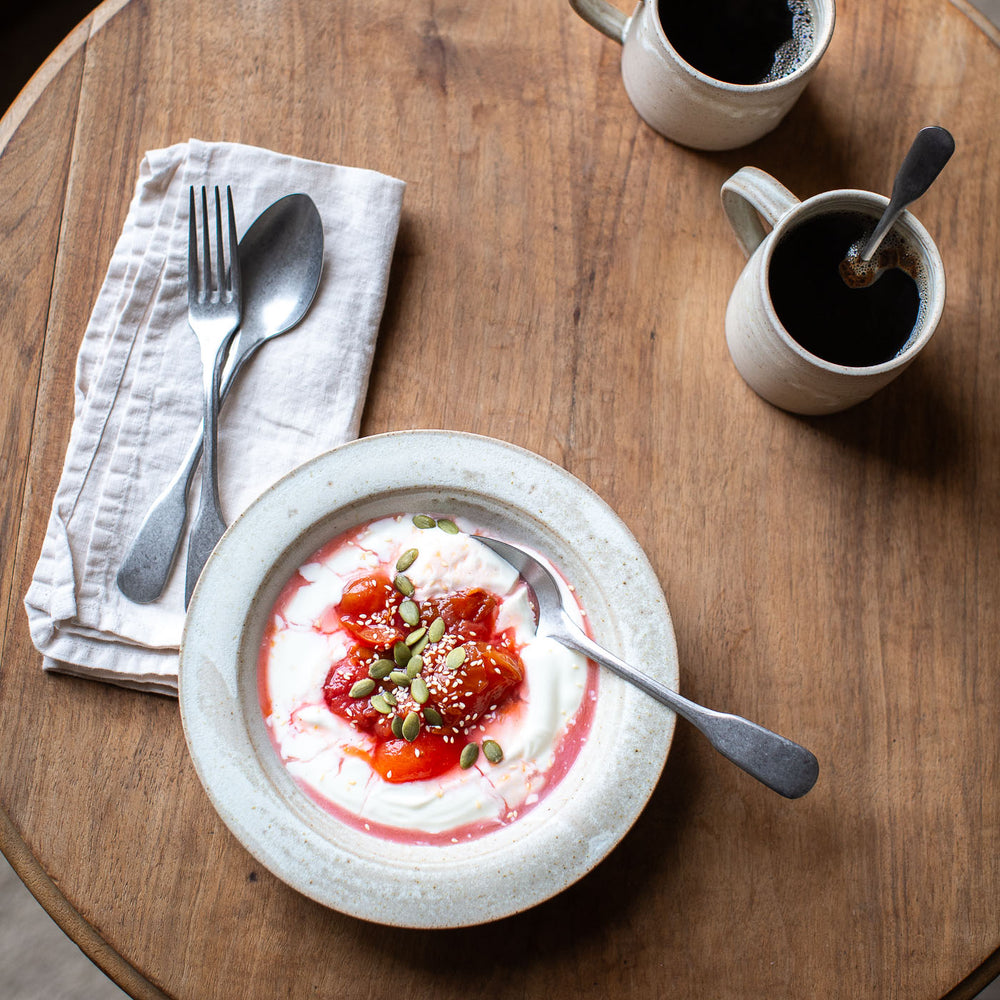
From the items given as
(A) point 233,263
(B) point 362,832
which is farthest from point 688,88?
(B) point 362,832

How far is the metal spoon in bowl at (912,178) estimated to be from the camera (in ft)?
3.12

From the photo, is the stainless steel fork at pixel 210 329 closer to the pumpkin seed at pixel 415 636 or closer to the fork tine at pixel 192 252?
the fork tine at pixel 192 252

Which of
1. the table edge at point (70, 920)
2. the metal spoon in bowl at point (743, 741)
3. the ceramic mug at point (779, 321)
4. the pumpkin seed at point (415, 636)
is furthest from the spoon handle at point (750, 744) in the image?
the table edge at point (70, 920)

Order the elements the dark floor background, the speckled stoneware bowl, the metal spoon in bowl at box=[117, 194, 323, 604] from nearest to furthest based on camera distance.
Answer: the speckled stoneware bowl, the metal spoon in bowl at box=[117, 194, 323, 604], the dark floor background

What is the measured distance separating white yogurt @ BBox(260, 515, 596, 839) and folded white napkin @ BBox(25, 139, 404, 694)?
0.16 metres

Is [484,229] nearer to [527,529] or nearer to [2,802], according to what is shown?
[527,529]

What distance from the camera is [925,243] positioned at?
997mm

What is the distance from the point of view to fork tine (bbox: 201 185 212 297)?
1.08 m

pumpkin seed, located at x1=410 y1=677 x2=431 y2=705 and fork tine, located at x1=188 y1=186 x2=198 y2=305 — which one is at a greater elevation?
fork tine, located at x1=188 y1=186 x2=198 y2=305

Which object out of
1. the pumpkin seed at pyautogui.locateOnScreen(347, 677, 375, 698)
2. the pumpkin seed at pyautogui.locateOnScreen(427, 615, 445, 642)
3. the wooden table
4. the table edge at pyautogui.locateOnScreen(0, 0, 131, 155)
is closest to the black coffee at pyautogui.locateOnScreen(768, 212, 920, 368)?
the wooden table

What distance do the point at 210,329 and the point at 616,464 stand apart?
57 cm

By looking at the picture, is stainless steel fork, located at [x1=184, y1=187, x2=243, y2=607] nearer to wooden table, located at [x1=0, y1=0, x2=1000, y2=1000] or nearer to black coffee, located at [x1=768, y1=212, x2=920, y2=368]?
wooden table, located at [x1=0, y1=0, x2=1000, y2=1000]

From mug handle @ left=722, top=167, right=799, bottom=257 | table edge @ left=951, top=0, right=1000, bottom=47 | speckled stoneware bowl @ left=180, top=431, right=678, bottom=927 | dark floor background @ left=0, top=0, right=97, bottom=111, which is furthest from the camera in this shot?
dark floor background @ left=0, top=0, right=97, bottom=111

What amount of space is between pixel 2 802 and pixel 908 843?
1126 millimetres
